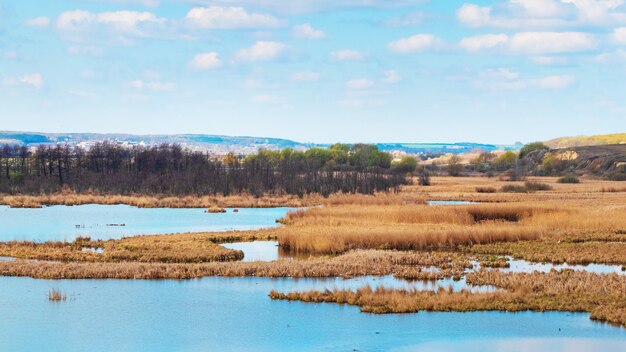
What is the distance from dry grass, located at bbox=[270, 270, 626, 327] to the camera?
88.1 feet

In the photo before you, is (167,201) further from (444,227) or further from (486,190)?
(444,227)

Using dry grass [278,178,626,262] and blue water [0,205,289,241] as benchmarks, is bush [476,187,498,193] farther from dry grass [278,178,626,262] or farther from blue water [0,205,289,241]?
dry grass [278,178,626,262]

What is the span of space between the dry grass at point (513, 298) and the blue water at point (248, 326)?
55 centimetres

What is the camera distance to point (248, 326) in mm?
25062

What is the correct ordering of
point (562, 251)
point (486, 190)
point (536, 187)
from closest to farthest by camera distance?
1. point (562, 251)
2. point (486, 190)
3. point (536, 187)

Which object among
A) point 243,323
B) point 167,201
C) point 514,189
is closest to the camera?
point 243,323

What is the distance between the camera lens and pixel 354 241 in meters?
42.5

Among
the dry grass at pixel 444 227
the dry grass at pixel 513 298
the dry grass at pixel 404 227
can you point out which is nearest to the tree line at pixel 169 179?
the dry grass at pixel 444 227

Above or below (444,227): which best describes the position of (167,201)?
below

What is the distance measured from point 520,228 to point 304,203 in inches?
1404

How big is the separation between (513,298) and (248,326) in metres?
9.09

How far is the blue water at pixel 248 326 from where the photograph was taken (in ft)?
74.6

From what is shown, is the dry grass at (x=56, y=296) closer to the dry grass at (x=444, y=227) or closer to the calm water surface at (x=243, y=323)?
the calm water surface at (x=243, y=323)

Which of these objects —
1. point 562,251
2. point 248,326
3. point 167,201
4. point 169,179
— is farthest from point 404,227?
point 169,179
